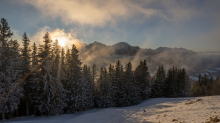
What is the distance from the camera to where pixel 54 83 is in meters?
19.3

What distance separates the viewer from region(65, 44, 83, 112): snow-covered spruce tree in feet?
74.3

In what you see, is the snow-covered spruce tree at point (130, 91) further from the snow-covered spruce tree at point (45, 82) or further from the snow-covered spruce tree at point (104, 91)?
the snow-covered spruce tree at point (45, 82)

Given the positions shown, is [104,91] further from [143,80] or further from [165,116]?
[165,116]

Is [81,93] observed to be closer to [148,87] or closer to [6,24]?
[6,24]

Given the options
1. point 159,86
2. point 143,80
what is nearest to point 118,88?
point 143,80

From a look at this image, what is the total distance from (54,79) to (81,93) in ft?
22.3

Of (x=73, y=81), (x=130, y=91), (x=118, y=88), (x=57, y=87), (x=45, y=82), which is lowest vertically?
(x=130, y=91)

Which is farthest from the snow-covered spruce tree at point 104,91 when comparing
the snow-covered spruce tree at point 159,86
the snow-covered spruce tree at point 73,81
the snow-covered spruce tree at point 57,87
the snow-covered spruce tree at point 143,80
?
the snow-covered spruce tree at point 159,86

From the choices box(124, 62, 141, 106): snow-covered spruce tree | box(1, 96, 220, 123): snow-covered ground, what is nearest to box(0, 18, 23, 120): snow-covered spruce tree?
box(1, 96, 220, 123): snow-covered ground

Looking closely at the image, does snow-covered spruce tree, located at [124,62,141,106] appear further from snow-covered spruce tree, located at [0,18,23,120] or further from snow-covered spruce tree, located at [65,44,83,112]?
snow-covered spruce tree, located at [0,18,23,120]

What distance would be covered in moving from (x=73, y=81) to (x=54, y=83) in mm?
4459

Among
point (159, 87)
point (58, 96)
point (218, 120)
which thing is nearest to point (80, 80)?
point (58, 96)

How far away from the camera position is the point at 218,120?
780cm

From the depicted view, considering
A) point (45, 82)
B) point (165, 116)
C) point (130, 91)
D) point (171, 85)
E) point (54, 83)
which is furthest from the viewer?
point (171, 85)
